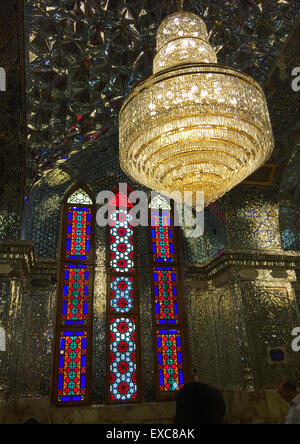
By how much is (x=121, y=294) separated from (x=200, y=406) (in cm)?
441

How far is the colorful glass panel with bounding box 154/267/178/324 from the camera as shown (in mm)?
5504

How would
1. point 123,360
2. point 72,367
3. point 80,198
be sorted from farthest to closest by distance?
point 80,198
point 123,360
point 72,367

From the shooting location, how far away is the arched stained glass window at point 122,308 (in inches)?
197

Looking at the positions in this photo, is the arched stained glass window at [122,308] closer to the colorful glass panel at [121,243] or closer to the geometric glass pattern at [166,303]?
the colorful glass panel at [121,243]

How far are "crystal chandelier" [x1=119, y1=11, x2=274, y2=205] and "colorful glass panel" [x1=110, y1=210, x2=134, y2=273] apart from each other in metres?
2.96

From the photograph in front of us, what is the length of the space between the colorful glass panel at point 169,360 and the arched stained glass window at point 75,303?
101 centimetres

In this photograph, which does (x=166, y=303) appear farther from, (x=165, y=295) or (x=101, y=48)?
(x=101, y=48)

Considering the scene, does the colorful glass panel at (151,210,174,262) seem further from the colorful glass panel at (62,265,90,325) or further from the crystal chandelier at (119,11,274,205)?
the crystal chandelier at (119,11,274,205)

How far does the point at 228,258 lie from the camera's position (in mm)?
5332

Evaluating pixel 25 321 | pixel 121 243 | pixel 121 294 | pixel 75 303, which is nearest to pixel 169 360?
pixel 121 294

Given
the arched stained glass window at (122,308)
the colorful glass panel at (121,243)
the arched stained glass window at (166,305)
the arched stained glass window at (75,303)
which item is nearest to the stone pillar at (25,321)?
the arched stained glass window at (75,303)

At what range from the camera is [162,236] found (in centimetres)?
613

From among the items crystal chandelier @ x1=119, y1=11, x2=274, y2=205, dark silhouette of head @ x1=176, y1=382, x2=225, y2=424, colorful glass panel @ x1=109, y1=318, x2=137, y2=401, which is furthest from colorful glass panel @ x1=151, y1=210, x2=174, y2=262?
dark silhouette of head @ x1=176, y1=382, x2=225, y2=424
